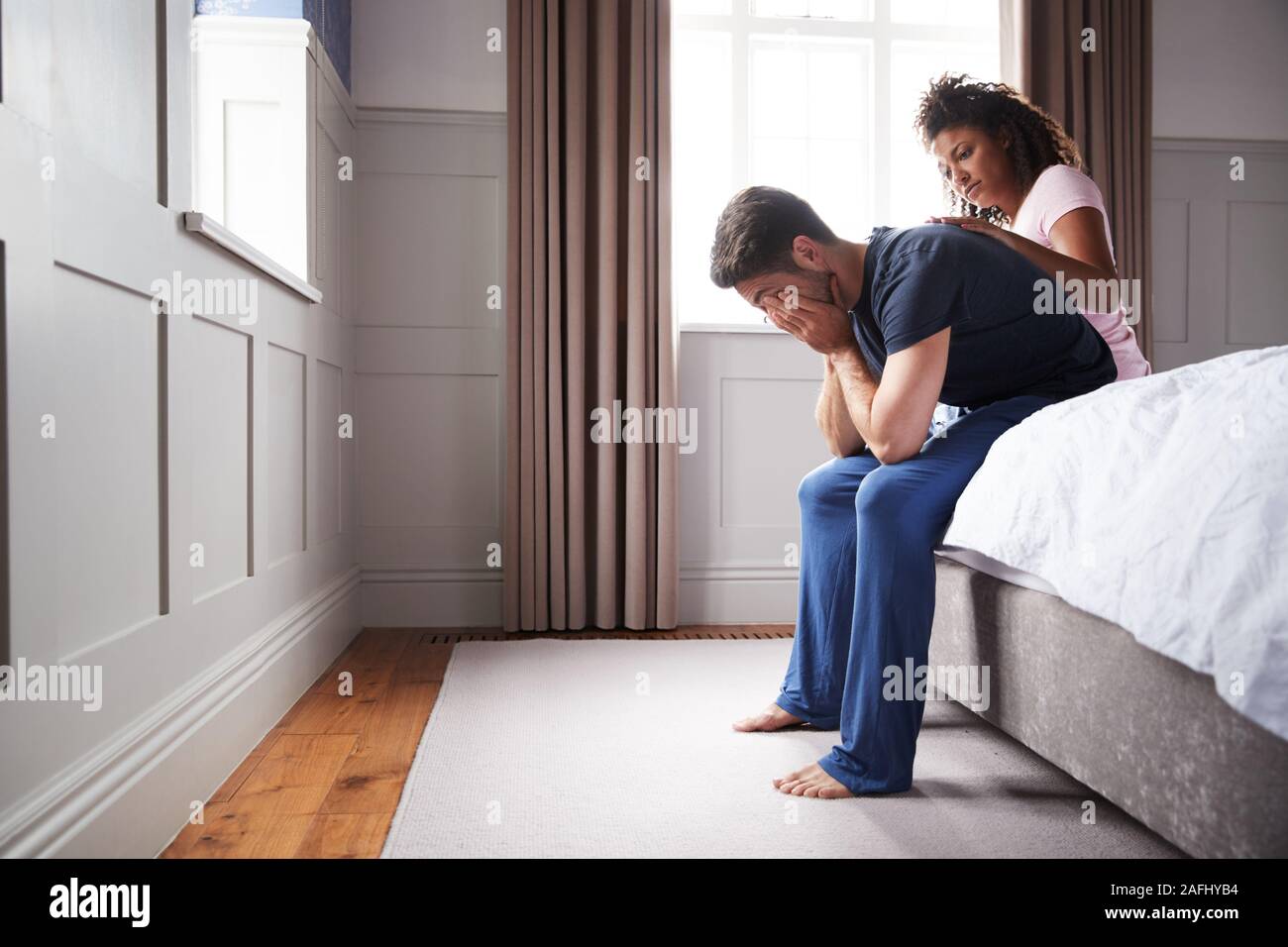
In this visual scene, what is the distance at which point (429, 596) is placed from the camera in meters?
2.72

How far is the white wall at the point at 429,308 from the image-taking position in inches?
106

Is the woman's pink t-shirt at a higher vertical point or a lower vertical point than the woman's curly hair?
lower

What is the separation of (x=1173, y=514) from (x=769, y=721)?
954mm

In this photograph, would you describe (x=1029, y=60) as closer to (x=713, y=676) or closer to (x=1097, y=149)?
(x=1097, y=149)

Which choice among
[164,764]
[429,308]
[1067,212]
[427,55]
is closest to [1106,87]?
[1067,212]

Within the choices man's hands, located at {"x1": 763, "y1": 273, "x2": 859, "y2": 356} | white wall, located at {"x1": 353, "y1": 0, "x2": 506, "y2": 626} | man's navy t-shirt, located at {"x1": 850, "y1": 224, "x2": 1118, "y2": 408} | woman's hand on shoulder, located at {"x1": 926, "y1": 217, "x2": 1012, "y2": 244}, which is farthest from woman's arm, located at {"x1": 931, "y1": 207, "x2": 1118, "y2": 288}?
white wall, located at {"x1": 353, "y1": 0, "x2": 506, "y2": 626}

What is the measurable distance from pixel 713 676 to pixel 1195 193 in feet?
Answer: 8.26

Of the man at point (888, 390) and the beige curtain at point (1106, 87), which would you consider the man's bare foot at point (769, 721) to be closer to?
the man at point (888, 390)

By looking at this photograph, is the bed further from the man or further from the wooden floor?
the wooden floor

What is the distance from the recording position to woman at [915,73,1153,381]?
1.72m

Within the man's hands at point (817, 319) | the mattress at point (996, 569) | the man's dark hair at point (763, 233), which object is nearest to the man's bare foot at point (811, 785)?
the mattress at point (996, 569)

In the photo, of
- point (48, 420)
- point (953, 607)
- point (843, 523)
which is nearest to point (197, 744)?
point (48, 420)

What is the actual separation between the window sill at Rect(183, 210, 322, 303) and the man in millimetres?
859

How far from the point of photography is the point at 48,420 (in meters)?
0.97
